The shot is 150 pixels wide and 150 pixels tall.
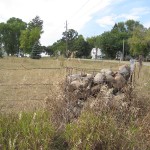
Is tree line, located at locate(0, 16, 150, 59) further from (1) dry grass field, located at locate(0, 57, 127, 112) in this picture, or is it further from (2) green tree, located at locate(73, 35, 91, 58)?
(1) dry grass field, located at locate(0, 57, 127, 112)

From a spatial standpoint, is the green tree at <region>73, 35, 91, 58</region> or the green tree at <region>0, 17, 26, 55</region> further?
the green tree at <region>0, 17, 26, 55</region>

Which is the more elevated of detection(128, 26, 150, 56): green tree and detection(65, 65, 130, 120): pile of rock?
detection(128, 26, 150, 56): green tree

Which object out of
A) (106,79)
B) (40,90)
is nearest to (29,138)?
(106,79)

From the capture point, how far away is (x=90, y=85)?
8.40 meters

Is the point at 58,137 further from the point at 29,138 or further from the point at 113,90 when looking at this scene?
the point at 113,90

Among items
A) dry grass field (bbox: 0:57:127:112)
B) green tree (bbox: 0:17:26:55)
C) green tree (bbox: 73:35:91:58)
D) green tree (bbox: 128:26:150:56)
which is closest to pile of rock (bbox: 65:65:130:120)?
dry grass field (bbox: 0:57:127:112)

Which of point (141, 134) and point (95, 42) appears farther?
point (95, 42)

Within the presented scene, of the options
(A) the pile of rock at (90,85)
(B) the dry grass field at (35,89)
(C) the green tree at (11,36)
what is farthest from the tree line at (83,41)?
(A) the pile of rock at (90,85)

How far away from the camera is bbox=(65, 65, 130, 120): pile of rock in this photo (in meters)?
Answer: 7.76

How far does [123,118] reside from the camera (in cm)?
678

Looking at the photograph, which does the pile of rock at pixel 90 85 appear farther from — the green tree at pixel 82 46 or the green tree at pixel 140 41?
the green tree at pixel 82 46

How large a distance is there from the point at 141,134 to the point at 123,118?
1.12 meters

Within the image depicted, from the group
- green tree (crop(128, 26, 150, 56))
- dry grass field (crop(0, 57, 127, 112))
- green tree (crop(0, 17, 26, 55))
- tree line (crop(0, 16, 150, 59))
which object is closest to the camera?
dry grass field (crop(0, 57, 127, 112))

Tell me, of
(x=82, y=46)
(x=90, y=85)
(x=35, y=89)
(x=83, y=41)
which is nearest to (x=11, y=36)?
(x=83, y=41)
